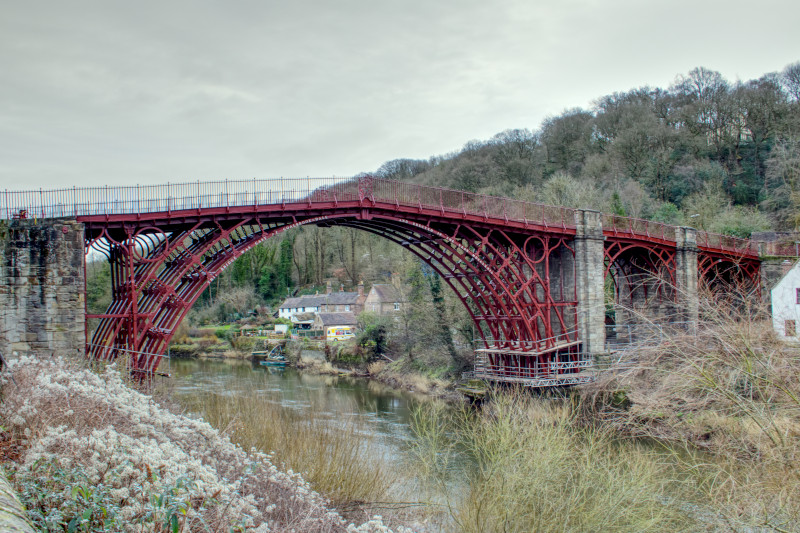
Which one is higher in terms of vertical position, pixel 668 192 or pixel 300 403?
pixel 668 192

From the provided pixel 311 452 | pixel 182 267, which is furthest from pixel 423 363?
pixel 311 452

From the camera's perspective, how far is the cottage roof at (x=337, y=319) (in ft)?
170

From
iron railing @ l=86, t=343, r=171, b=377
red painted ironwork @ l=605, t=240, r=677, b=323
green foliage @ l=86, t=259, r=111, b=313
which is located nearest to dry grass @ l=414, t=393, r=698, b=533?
iron railing @ l=86, t=343, r=171, b=377

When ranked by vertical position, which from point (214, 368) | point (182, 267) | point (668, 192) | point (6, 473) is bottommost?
point (214, 368)

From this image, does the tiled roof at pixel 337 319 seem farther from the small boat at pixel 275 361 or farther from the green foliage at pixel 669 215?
the green foliage at pixel 669 215

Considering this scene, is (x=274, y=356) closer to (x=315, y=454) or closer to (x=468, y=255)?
(x=468, y=255)

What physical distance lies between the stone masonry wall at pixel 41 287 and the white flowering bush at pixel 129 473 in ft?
24.7

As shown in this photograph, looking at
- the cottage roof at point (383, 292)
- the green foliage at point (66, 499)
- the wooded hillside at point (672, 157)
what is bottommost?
the green foliage at point (66, 499)

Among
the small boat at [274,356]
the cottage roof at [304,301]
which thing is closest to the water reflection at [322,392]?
the small boat at [274,356]

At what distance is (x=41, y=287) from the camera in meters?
15.0

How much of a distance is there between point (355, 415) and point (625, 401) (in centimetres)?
993

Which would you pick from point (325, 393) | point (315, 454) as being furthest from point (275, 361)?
point (315, 454)

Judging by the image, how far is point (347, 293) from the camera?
58.1 m

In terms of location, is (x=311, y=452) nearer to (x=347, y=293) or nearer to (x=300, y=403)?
(x=300, y=403)
